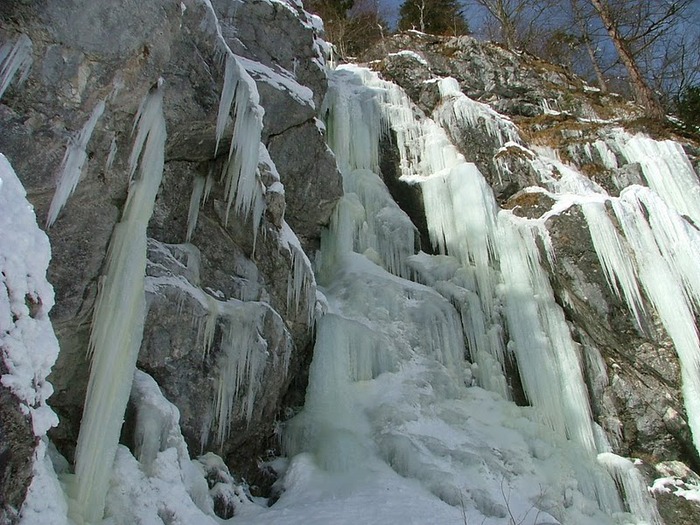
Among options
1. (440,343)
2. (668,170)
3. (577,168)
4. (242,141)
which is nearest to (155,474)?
(242,141)

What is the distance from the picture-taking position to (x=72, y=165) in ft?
15.8

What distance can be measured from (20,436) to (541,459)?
24.5 feet

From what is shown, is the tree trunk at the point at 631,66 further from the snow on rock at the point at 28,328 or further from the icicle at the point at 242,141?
the snow on rock at the point at 28,328

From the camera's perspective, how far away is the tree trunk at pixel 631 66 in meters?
13.7

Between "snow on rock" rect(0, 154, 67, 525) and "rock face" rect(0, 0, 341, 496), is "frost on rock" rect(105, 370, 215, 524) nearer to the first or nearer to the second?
"rock face" rect(0, 0, 341, 496)

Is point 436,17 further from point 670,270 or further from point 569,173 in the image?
point 670,270

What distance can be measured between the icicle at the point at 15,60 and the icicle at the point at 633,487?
9.00m

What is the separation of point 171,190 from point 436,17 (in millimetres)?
18856

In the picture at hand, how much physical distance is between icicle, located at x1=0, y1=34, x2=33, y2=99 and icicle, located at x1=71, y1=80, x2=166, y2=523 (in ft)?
3.30

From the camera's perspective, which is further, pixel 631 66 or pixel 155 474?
pixel 631 66

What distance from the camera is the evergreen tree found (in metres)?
22.8

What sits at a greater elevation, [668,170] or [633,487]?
[668,170]

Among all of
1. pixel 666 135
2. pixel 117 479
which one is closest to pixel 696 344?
pixel 666 135

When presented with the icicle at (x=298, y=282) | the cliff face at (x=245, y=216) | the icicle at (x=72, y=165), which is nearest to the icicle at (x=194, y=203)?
the cliff face at (x=245, y=216)
